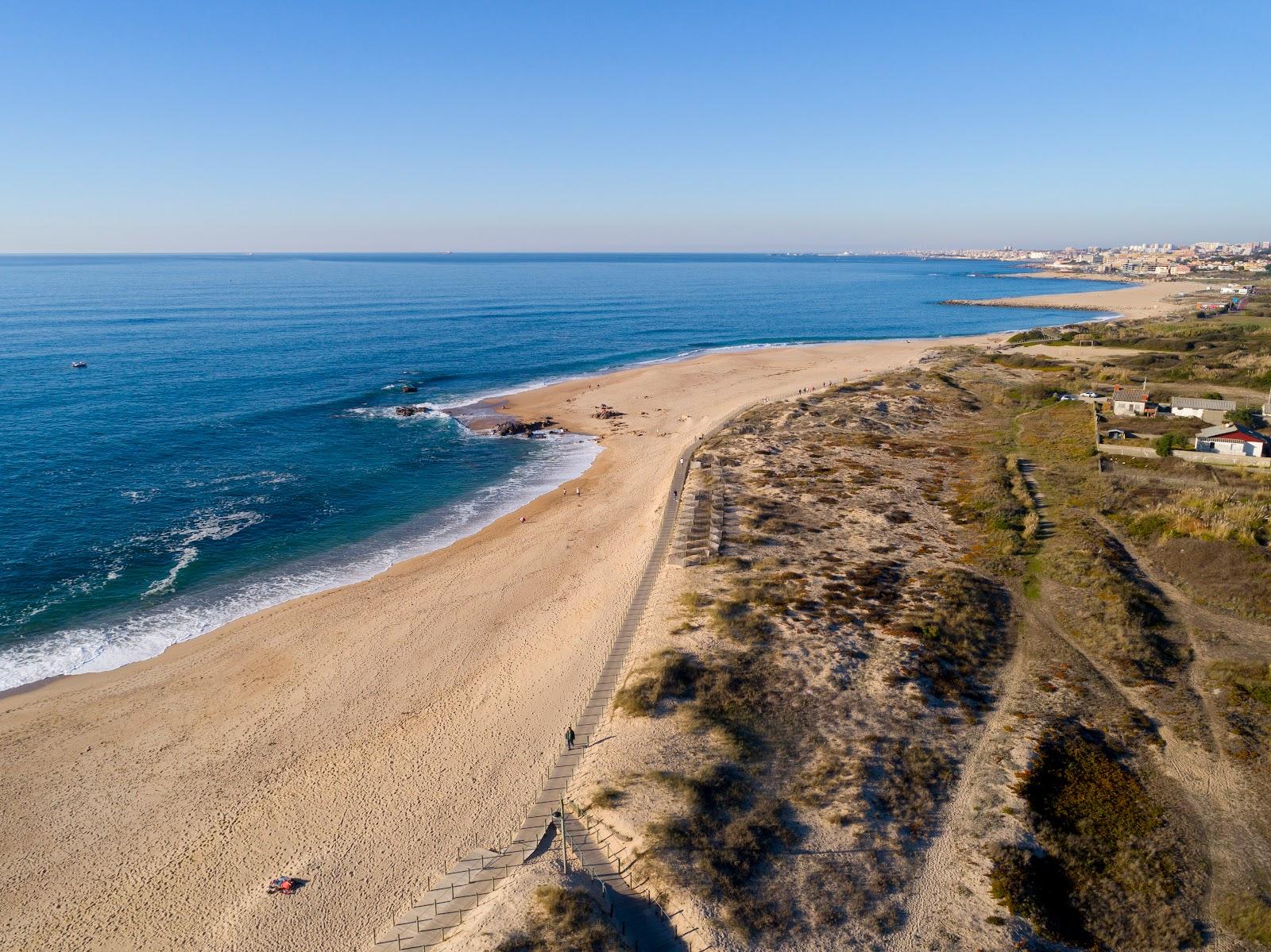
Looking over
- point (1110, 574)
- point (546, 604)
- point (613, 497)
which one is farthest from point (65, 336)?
point (1110, 574)

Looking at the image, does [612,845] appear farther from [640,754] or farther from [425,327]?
[425,327]

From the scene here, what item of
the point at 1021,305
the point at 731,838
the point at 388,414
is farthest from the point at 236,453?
the point at 1021,305

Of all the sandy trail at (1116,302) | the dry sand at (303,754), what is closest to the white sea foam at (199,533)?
the dry sand at (303,754)

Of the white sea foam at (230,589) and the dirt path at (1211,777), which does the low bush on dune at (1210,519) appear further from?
the white sea foam at (230,589)

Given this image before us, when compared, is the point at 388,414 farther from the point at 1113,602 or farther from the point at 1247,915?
the point at 1247,915

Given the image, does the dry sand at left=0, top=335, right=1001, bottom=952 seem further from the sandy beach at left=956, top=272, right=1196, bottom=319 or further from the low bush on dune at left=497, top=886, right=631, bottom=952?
the sandy beach at left=956, top=272, right=1196, bottom=319

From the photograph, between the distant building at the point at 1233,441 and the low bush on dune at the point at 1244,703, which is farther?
the distant building at the point at 1233,441

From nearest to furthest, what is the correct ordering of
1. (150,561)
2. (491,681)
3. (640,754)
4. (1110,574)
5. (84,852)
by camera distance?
(84,852)
(640,754)
(491,681)
(1110,574)
(150,561)
